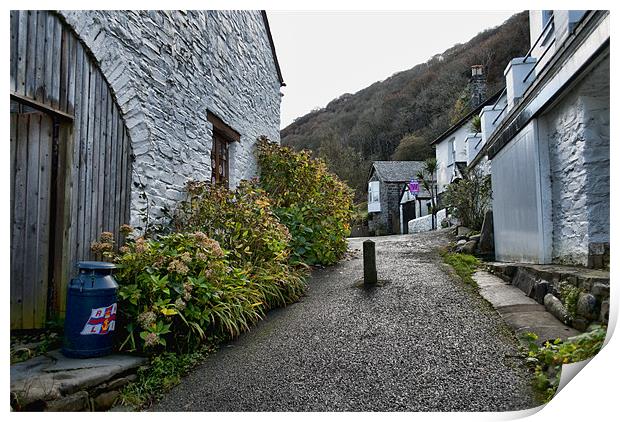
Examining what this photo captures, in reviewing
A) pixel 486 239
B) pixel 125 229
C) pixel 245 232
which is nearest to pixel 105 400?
pixel 125 229

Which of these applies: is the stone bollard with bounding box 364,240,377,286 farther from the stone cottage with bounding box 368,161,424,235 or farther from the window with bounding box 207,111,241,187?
the stone cottage with bounding box 368,161,424,235

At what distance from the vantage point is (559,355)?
1.67 m

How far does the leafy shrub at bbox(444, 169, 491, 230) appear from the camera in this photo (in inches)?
236

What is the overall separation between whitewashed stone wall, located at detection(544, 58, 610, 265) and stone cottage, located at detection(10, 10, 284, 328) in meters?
2.49

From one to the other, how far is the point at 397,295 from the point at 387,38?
2.19 m

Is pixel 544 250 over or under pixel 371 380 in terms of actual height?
over

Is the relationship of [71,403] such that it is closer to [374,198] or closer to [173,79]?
[173,79]

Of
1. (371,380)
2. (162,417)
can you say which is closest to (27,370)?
(162,417)

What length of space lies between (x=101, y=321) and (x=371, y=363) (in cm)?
136

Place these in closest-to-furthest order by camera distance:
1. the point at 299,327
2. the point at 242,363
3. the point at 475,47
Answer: the point at 242,363 < the point at 475,47 < the point at 299,327

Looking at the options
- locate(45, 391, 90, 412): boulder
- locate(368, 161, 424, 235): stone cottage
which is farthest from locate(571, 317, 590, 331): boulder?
locate(368, 161, 424, 235): stone cottage

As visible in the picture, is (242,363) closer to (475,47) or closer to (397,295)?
(397,295)

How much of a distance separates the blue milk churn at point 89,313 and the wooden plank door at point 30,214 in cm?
15

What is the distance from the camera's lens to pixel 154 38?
2955 millimetres
